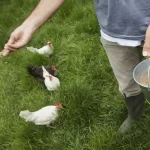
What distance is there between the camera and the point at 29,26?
222 centimetres

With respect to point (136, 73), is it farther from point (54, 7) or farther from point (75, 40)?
point (75, 40)

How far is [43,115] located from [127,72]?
1.28m

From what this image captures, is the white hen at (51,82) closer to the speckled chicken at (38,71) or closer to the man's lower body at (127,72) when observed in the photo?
the speckled chicken at (38,71)

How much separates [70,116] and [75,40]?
171cm

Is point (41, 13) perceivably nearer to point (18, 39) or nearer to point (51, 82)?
point (18, 39)

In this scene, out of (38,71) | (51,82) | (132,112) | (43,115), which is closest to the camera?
(132,112)

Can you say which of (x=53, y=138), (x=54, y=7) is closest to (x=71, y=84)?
(x=53, y=138)

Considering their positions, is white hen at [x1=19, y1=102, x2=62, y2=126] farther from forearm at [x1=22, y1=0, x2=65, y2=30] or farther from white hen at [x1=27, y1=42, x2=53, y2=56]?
forearm at [x1=22, y1=0, x2=65, y2=30]

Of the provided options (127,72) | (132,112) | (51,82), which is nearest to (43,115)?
(51,82)

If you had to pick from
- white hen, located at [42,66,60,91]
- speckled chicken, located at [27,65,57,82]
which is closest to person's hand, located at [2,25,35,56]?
white hen, located at [42,66,60,91]

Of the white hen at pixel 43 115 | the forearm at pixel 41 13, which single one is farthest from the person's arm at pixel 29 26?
the white hen at pixel 43 115

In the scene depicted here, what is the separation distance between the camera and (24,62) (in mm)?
5062

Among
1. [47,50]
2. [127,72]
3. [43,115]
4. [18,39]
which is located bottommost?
[47,50]

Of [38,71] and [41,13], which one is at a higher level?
[41,13]
